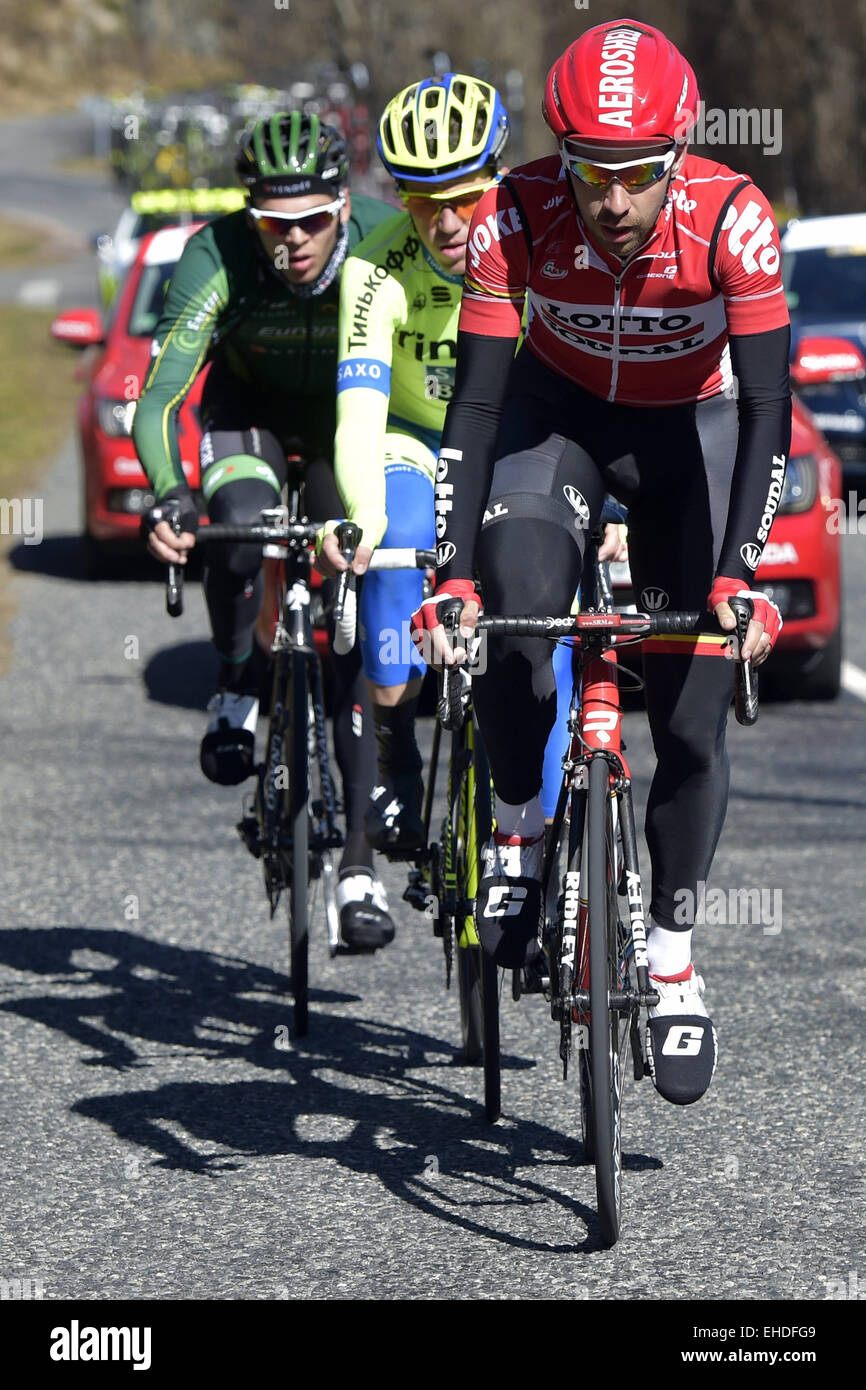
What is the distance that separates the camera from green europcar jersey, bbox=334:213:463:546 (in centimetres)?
550

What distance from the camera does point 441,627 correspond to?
4262mm

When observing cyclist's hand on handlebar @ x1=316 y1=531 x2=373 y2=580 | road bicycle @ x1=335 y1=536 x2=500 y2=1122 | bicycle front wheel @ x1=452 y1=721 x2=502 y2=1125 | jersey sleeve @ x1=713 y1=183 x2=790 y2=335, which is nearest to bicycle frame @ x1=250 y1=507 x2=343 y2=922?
road bicycle @ x1=335 y1=536 x2=500 y2=1122

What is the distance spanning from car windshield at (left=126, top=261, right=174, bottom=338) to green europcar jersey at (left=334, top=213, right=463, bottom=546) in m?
7.64

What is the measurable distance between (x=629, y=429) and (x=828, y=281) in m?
11.7

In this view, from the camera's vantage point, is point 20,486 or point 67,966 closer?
point 67,966

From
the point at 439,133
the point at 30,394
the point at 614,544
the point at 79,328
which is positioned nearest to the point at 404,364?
the point at 439,133

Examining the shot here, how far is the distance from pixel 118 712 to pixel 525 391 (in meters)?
5.75

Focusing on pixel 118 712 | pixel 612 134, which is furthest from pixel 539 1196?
pixel 118 712

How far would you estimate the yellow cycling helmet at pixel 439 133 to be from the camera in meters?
5.64

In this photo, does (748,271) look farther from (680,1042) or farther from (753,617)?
(680,1042)

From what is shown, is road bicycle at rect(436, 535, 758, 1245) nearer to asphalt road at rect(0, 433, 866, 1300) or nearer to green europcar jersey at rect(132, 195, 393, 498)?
asphalt road at rect(0, 433, 866, 1300)

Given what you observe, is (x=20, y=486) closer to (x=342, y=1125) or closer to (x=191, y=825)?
(x=191, y=825)

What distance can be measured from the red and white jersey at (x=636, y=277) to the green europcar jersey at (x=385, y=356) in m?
0.95
